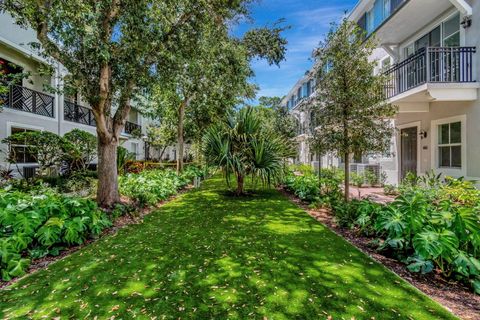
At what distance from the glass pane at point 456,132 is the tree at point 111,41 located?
8.77 m

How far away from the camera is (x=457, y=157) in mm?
9805

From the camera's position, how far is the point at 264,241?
19.7ft

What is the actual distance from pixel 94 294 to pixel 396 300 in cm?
386

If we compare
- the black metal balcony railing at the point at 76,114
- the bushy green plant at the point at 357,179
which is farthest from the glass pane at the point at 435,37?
the black metal balcony railing at the point at 76,114

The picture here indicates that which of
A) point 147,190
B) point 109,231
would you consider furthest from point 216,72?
point 109,231

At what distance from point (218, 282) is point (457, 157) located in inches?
382

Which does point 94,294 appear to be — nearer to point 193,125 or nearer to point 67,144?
point 67,144

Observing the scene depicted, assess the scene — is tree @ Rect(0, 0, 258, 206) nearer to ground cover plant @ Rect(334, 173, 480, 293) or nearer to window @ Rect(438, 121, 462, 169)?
ground cover plant @ Rect(334, 173, 480, 293)

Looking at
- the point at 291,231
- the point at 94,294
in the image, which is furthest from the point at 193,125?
the point at 94,294

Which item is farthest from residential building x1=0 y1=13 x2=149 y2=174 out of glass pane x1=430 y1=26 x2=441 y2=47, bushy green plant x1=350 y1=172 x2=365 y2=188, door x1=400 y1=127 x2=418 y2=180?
door x1=400 y1=127 x2=418 y2=180

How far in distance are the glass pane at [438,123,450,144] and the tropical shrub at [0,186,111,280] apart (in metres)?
11.5

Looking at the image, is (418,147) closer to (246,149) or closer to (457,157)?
(457,157)

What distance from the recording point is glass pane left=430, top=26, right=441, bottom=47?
423 inches

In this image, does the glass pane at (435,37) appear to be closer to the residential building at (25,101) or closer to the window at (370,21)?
the window at (370,21)
